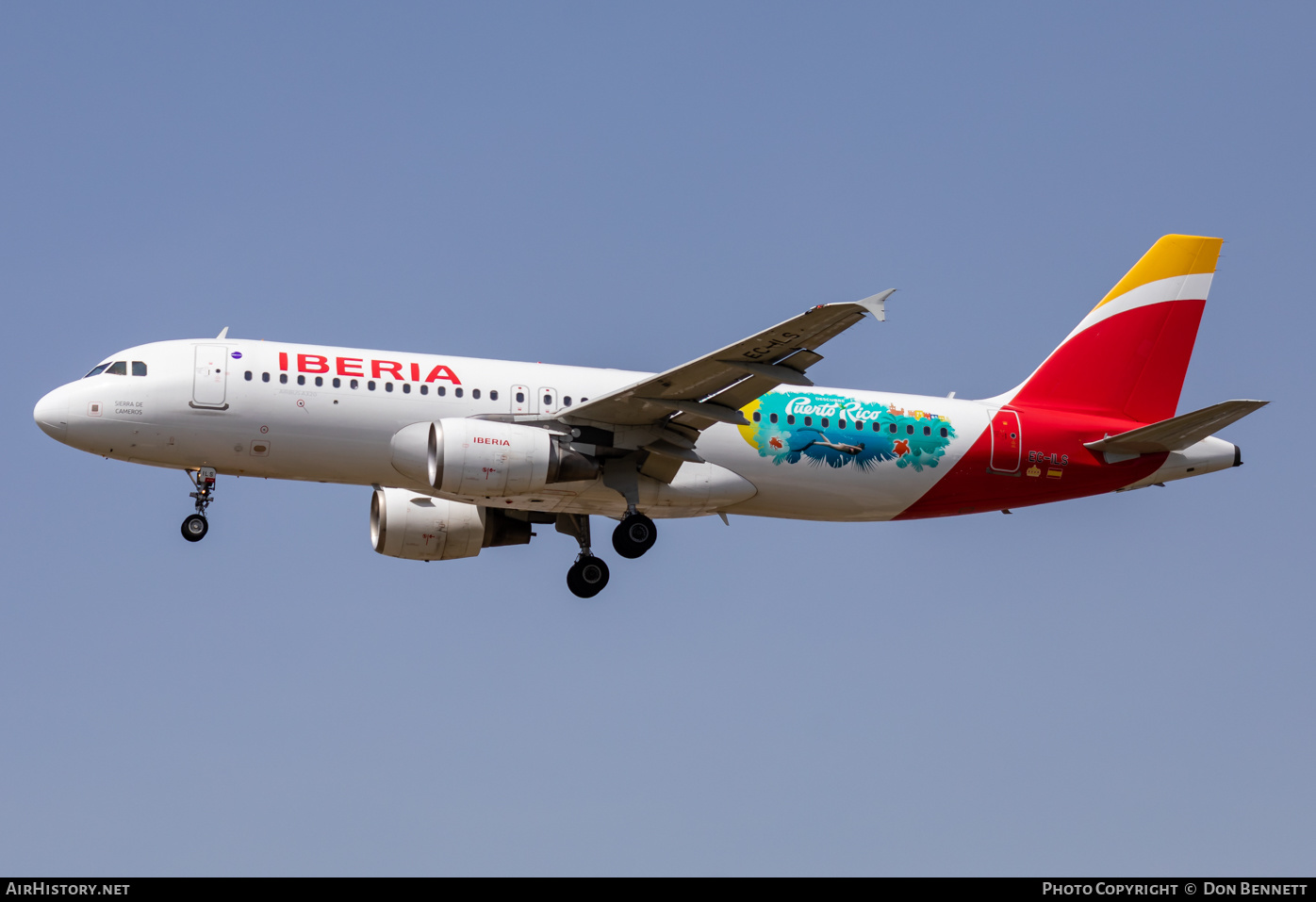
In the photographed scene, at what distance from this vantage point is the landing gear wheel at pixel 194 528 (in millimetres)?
33000

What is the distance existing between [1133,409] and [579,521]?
13.3 meters

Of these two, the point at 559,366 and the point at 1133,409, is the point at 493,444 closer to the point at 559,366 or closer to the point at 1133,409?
the point at 559,366

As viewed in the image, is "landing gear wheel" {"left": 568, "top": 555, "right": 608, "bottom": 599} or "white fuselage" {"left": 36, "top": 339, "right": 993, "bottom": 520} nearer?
"white fuselage" {"left": 36, "top": 339, "right": 993, "bottom": 520}

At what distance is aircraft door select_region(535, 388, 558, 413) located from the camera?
109 feet

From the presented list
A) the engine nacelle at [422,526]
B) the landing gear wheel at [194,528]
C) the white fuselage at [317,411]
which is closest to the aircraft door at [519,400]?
the white fuselage at [317,411]

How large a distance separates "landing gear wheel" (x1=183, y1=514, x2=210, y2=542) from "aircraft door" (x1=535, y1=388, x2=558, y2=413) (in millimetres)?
7413

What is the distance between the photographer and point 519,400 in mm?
33062

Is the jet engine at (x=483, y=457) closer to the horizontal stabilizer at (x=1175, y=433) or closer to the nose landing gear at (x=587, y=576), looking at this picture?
the nose landing gear at (x=587, y=576)

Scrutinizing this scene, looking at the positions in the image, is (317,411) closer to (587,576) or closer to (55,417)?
(55,417)

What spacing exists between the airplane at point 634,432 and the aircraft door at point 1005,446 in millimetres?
47

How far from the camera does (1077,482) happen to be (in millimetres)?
35969

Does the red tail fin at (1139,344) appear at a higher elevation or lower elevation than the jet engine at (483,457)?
higher

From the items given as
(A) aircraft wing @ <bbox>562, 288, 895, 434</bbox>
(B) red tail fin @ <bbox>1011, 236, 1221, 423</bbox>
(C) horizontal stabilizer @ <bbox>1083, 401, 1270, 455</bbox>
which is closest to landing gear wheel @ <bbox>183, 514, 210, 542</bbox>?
(A) aircraft wing @ <bbox>562, 288, 895, 434</bbox>

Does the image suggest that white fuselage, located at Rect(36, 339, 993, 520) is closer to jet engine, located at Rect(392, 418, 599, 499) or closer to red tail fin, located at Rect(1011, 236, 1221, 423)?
jet engine, located at Rect(392, 418, 599, 499)
